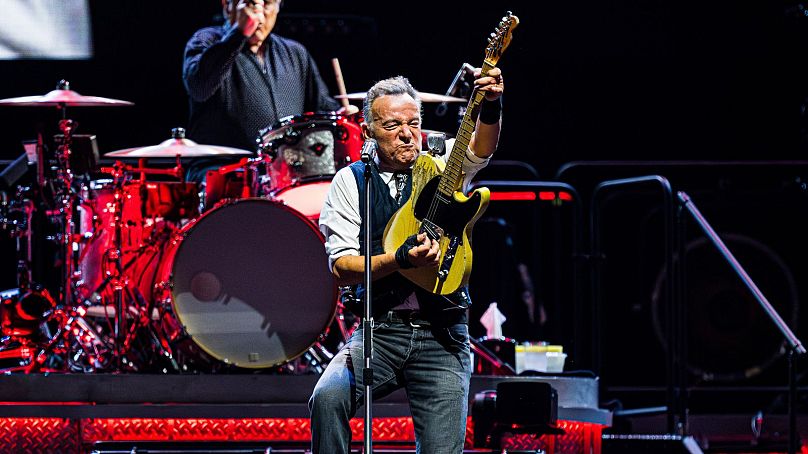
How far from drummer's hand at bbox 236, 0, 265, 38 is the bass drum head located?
1016 millimetres

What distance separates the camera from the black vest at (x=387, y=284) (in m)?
4.16

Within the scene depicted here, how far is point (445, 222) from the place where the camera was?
409 centimetres

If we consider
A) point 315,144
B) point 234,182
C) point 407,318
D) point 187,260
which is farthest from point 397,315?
point 234,182

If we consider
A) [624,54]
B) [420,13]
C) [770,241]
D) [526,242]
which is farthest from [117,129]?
[770,241]

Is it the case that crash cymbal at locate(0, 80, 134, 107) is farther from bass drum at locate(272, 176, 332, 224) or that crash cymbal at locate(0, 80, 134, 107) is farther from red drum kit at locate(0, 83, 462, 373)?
bass drum at locate(272, 176, 332, 224)

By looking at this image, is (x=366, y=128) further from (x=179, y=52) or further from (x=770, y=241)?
(x=770, y=241)

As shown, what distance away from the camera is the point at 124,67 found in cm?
888

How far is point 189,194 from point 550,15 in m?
3.66

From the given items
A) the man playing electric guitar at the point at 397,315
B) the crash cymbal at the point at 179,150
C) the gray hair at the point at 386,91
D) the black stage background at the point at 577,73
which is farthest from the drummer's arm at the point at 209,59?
the man playing electric guitar at the point at 397,315

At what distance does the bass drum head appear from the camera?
6180 mm

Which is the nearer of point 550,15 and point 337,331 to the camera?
point 337,331

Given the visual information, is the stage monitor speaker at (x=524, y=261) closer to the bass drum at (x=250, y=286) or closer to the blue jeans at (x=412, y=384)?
the bass drum at (x=250, y=286)

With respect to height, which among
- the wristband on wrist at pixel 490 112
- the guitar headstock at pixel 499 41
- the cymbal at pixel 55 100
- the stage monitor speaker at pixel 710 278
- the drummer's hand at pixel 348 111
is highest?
the guitar headstock at pixel 499 41

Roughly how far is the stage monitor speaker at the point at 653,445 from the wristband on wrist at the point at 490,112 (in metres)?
2.28
